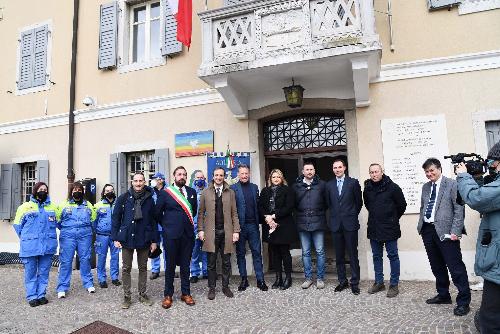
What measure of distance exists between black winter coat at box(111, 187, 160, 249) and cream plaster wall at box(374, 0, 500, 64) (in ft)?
15.6

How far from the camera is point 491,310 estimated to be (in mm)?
2830

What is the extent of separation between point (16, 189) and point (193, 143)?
5.05 metres

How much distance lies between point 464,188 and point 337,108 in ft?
13.0

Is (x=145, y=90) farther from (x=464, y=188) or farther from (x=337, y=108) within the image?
(x=464, y=188)

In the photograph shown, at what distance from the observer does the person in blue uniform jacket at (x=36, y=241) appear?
533 cm

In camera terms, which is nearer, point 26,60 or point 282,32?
point 282,32

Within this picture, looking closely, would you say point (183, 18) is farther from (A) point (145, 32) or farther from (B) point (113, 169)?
(B) point (113, 169)

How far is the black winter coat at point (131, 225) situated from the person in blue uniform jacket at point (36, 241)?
→ 44.8 inches

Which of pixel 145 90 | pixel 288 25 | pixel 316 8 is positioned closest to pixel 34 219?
pixel 145 90

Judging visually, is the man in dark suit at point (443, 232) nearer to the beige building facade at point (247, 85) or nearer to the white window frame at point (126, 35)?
the beige building facade at point (247, 85)

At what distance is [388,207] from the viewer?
16.9 ft

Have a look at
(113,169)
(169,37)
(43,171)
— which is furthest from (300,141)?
(43,171)

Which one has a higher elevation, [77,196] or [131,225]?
[77,196]

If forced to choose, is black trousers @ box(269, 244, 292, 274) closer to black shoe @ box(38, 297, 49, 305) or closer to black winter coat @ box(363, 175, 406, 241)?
black winter coat @ box(363, 175, 406, 241)
